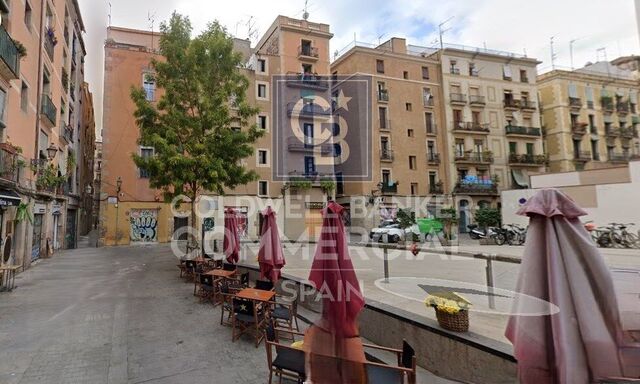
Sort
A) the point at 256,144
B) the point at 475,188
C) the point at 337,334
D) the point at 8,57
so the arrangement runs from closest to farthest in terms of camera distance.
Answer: the point at 337,334, the point at 8,57, the point at 256,144, the point at 475,188

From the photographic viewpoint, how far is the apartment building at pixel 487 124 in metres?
33.1

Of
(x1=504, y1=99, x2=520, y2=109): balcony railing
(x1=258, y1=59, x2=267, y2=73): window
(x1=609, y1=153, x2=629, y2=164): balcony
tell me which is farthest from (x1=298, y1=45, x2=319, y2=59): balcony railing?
(x1=609, y1=153, x2=629, y2=164): balcony

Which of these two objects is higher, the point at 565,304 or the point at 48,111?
the point at 48,111

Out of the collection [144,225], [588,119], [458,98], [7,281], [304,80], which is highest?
[304,80]

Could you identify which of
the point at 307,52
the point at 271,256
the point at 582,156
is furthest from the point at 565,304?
the point at 582,156

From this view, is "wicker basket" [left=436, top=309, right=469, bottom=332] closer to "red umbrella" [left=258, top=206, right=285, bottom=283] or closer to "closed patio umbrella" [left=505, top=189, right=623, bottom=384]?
"closed patio umbrella" [left=505, top=189, right=623, bottom=384]

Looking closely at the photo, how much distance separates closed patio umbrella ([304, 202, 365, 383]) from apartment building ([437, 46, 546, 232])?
31214 mm

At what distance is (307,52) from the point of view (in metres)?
30.1

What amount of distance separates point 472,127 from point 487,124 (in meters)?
2.04

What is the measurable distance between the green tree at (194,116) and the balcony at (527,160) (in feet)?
99.1

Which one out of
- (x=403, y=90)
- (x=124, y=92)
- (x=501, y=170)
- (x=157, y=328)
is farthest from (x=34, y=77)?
(x=501, y=170)

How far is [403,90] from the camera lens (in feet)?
108

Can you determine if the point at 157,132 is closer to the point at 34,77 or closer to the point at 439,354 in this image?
the point at 34,77

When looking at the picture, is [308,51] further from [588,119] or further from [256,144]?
[588,119]
